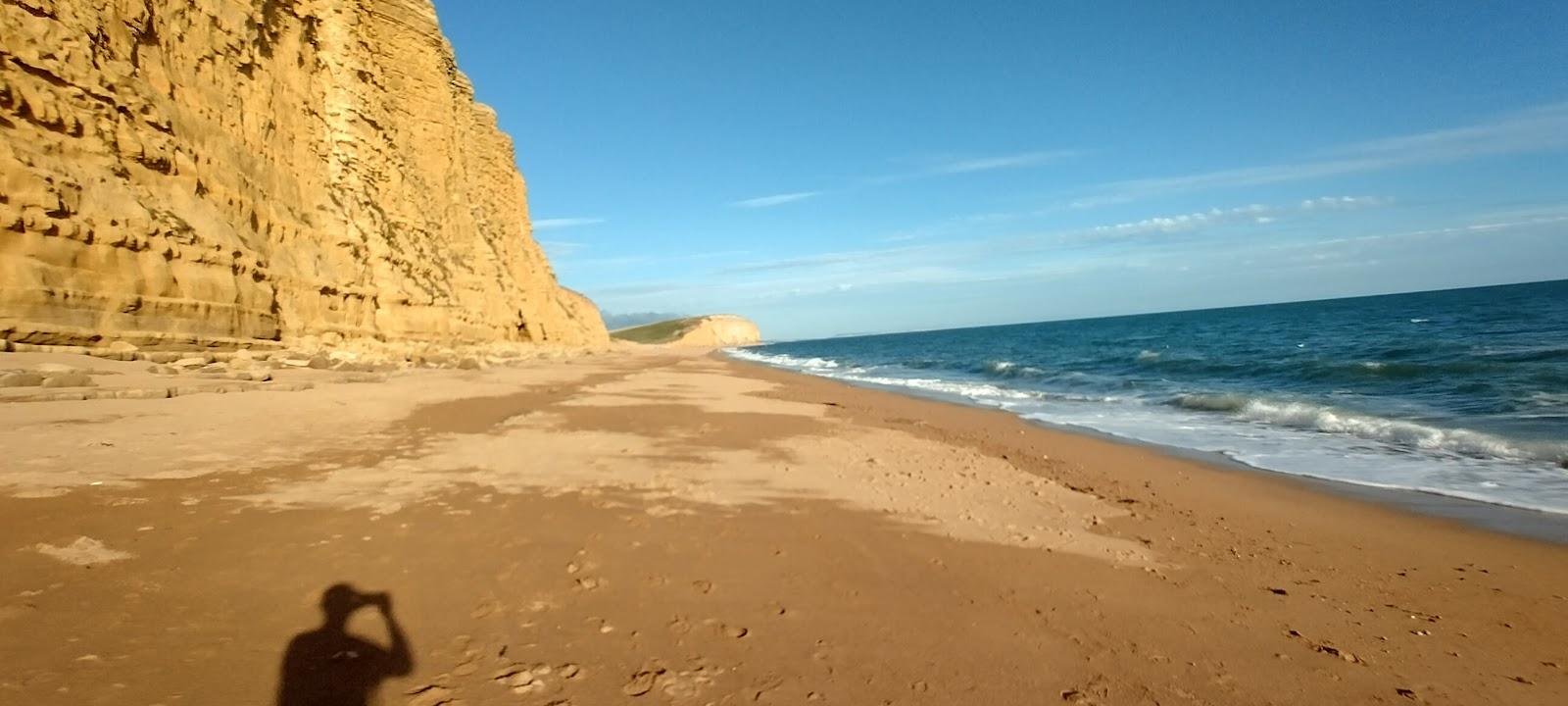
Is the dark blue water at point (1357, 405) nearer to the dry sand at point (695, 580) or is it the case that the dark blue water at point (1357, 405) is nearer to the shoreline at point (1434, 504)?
the shoreline at point (1434, 504)

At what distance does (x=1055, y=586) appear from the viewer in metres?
4.73

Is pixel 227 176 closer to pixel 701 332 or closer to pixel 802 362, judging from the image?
pixel 802 362

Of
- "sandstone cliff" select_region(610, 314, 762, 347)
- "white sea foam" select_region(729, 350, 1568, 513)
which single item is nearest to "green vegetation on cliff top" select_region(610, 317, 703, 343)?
"sandstone cliff" select_region(610, 314, 762, 347)

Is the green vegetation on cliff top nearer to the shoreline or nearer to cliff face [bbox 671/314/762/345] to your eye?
cliff face [bbox 671/314/762/345]

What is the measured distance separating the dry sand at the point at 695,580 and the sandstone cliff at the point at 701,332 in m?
113

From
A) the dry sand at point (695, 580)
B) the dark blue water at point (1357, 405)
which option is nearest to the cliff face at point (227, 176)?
the dry sand at point (695, 580)

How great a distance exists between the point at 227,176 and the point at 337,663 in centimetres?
1623

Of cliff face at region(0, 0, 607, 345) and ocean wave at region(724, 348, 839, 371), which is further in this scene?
ocean wave at region(724, 348, 839, 371)

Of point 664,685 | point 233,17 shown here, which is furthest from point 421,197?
point 664,685

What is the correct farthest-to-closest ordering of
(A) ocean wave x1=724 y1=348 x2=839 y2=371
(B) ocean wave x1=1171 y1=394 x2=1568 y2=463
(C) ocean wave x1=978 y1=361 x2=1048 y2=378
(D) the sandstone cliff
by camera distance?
(D) the sandstone cliff
(A) ocean wave x1=724 y1=348 x2=839 y2=371
(C) ocean wave x1=978 y1=361 x2=1048 y2=378
(B) ocean wave x1=1171 y1=394 x2=1568 y2=463

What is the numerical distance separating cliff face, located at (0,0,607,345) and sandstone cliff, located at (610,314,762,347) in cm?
9294

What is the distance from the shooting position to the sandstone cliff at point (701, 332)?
128500mm

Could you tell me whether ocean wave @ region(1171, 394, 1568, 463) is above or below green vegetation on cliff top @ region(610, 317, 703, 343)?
below

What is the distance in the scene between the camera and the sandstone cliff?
422 ft
